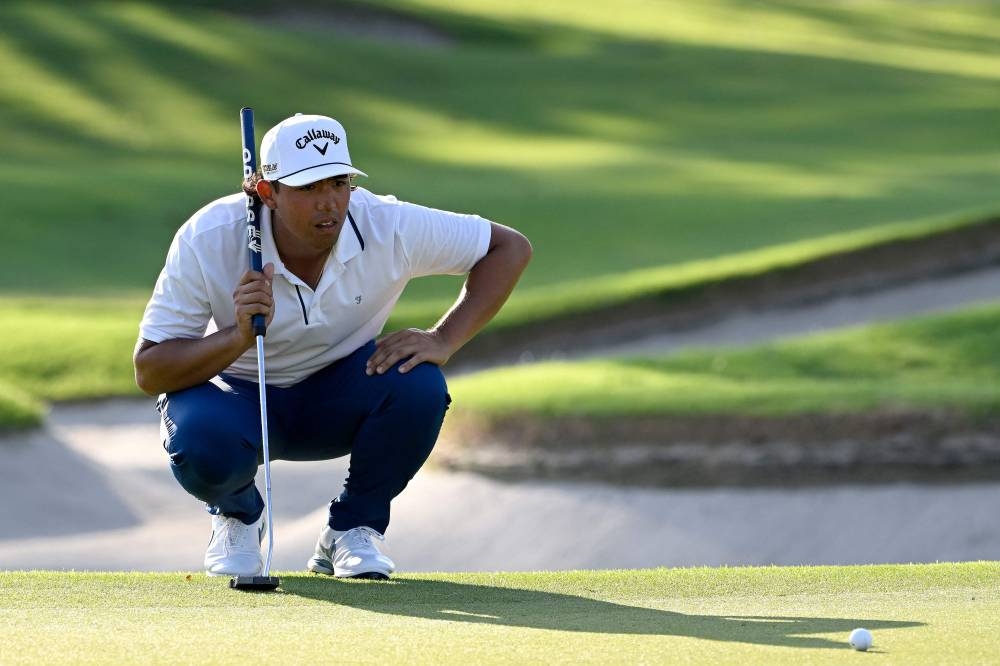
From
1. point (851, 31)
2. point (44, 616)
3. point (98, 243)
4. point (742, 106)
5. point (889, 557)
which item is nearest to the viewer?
point (44, 616)

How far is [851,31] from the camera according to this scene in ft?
156

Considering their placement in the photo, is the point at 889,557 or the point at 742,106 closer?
the point at 889,557

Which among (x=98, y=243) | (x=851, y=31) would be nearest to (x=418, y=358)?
(x=98, y=243)

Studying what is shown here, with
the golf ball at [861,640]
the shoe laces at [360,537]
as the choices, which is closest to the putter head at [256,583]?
the shoe laces at [360,537]

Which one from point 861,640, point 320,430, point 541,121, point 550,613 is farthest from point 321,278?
point 541,121

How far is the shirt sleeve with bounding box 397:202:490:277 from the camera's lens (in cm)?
580

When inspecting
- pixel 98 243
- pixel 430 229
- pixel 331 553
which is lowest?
pixel 331 553

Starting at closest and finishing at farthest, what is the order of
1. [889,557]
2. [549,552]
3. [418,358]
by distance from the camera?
[418,358] → [889,557] → [549,552]

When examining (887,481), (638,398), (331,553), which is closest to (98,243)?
(638,398)

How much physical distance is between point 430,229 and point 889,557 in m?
4.06

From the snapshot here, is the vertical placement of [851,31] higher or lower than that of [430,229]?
higher

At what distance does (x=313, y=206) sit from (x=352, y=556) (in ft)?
4.00

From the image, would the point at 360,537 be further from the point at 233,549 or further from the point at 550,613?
the point at 550,613

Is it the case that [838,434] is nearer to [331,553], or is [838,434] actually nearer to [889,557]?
[889,557]
